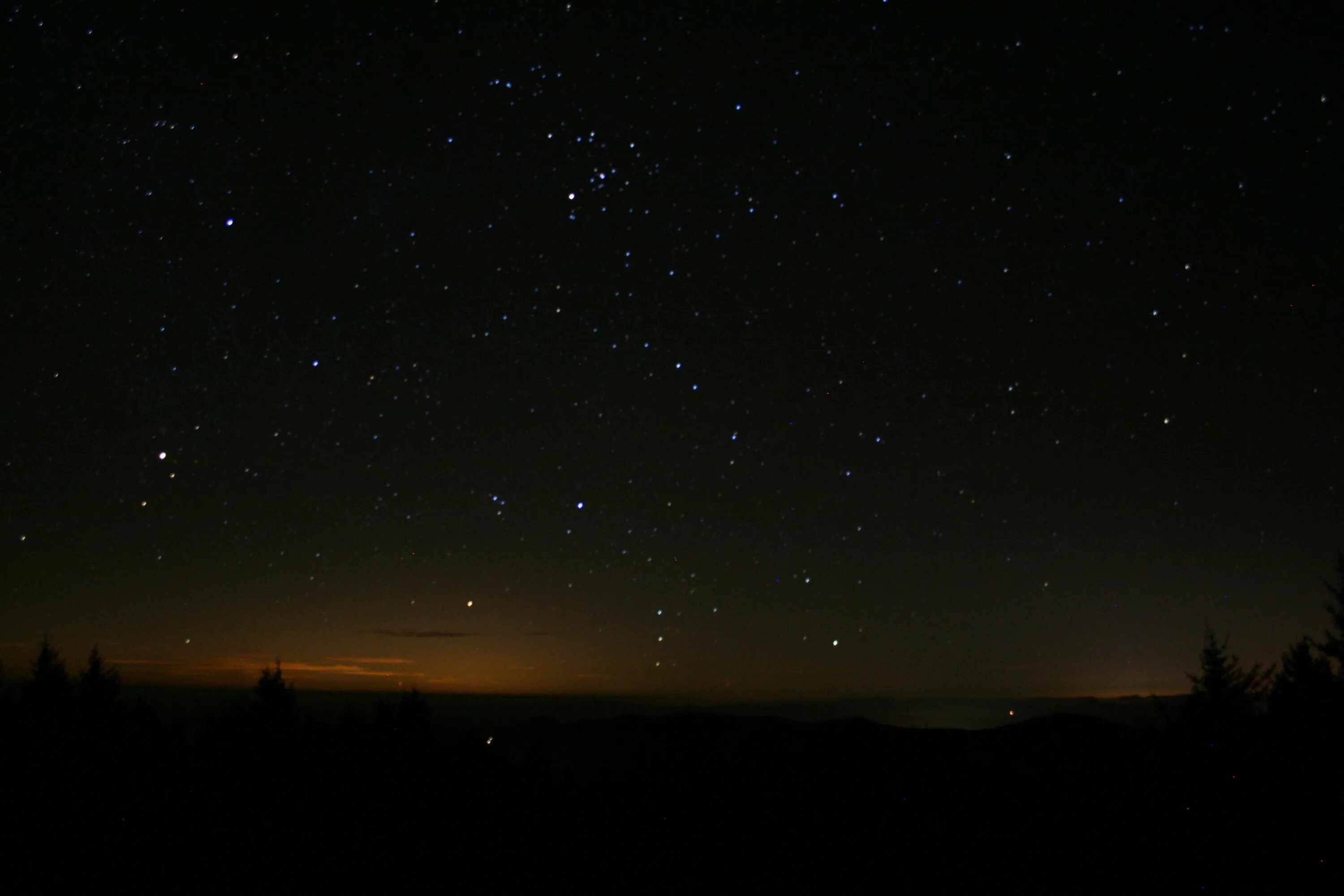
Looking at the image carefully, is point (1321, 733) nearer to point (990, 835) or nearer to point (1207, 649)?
point (990, 835)

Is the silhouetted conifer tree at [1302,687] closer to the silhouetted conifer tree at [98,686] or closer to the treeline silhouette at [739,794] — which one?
the treeline silhouette at [739,794]

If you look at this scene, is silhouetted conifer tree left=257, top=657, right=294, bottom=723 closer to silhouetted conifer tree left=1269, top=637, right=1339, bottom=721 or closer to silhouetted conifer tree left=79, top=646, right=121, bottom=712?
silhouetted conifer tree left=79, top=646, right=121, bottom=712

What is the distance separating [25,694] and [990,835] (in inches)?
816

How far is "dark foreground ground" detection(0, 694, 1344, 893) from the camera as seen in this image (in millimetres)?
9336

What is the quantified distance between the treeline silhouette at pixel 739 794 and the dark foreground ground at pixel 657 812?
5cm

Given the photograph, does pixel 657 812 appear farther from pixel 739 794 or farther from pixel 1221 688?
pixel 1221 688

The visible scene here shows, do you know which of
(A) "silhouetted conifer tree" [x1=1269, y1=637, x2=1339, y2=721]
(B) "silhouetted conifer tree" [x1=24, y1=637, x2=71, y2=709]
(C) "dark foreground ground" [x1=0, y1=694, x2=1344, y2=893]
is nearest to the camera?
(C) "dark foreground ground" [x1=0, y1=694, x2=1344, y2=893]

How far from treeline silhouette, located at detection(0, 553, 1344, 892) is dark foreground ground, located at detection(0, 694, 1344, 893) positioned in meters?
0.05

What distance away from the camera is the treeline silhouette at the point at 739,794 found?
959cm

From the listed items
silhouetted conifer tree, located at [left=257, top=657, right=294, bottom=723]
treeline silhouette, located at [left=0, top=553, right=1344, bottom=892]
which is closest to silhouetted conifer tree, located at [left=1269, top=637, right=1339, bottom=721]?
treeline silhouette, located at [left=0, top=553, right=1344, bottom=892]

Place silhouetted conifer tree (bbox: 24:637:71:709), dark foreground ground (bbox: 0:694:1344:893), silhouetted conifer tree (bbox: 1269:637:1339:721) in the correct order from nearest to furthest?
dark foreground ground (bbox: 0:694:1344:893) → silhouetted conifer tree (bbox: 1269:637:1339:721) → silhouetted conifer tree (bbox: 24:637:71:709)

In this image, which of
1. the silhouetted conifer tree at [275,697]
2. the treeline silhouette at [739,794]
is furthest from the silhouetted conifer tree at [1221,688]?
the silhouetted conifer tree at [275,697]

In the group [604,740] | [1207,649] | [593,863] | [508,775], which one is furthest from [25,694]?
[1207,649]

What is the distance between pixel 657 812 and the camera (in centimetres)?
1355
